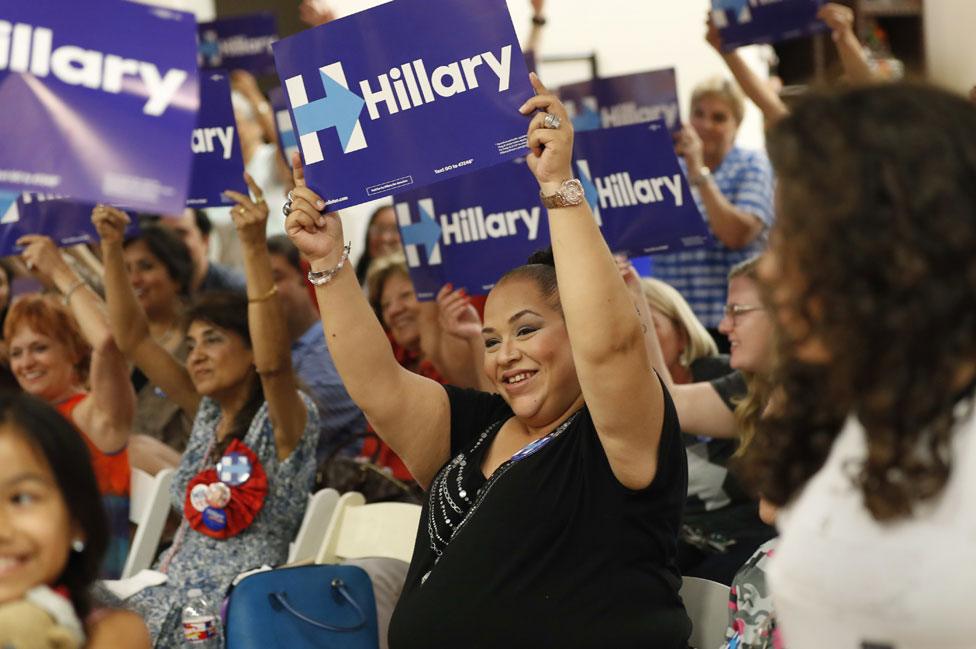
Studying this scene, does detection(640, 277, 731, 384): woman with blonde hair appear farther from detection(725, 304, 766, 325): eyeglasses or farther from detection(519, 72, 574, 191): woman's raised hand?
detection(519, 72, 574, 191): woman's raised hand

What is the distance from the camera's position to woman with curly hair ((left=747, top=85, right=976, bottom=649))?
1.29 m

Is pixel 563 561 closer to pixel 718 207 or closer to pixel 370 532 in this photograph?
pixel 370 532

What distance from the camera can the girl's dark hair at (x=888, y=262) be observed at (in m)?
1.28

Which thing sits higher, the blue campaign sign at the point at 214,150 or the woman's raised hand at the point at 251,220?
the blue campaign sign at the point at 214,150

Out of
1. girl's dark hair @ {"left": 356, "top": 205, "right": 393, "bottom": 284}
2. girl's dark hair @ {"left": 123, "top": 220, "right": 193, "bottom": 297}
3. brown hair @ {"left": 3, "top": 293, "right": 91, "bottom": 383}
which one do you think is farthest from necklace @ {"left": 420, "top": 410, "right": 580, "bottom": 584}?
girl's dark hair @ {"left": 356, "top": 205, "right": 393, "bottom": 284}

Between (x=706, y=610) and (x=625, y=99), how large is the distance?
251 cm

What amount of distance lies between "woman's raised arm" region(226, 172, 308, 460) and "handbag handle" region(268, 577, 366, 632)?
487 mm

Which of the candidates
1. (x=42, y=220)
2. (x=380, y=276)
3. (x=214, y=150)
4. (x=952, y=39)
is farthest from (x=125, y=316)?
(x=952, y=39)

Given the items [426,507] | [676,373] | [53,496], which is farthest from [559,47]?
[53,496]

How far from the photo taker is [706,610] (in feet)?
8.34

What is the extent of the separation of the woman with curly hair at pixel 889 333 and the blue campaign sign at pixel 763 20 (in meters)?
2.90

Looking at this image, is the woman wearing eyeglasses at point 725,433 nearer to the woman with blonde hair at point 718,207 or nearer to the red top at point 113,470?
the woman with blonde hair at point 718,207

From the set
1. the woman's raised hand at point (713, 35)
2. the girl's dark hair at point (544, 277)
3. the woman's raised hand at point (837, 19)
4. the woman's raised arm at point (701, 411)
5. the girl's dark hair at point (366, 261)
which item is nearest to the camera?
the girl's dark hair at point (544, 277)

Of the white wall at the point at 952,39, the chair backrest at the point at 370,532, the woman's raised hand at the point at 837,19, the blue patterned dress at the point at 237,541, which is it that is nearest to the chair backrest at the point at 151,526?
the blue patterned dress at the point at 237,541
